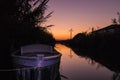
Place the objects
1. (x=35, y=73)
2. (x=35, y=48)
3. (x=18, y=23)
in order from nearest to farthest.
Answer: (x=35, y=73) < (x=35, y=48) < (x=18, y=23)

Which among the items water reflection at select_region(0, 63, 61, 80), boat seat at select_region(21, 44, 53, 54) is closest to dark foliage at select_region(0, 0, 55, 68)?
boat seat at select_region(21, 44, 53, 54)

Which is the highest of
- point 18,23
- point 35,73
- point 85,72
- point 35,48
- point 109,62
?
point 18,23

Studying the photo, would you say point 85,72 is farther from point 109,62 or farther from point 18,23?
point 109,62

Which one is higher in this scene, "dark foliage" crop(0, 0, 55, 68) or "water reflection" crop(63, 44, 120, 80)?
"dark foliage" crop(0, 0, 55, 68)

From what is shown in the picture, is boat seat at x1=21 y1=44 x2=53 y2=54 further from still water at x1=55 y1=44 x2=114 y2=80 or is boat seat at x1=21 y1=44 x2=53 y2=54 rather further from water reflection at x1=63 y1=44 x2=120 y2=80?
water reflection at x1=63 y1=44 x2=120 y2=80

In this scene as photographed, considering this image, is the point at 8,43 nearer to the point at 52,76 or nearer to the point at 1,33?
the point at 1,33

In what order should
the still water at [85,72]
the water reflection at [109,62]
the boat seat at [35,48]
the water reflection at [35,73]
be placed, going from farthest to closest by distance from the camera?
the water reflection at [109,62]
the still water at [85,72]
the boat seat at [35,48]
the water reflection at [35,73]

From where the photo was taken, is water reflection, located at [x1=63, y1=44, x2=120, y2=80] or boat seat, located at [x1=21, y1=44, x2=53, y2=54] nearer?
boat seat, located at [x1=21, y1=44, x2=53, y2=54]

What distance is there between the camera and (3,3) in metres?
18.3

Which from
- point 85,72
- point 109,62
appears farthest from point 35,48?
point 109,62

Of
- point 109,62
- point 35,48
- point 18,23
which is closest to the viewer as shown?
point 35,48

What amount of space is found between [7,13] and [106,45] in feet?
88.3

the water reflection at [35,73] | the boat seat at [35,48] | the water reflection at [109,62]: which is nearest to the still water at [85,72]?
the water reflection at [109,62]

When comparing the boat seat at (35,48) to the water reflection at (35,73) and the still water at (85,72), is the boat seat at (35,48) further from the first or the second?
the water reflection at (35,73)
